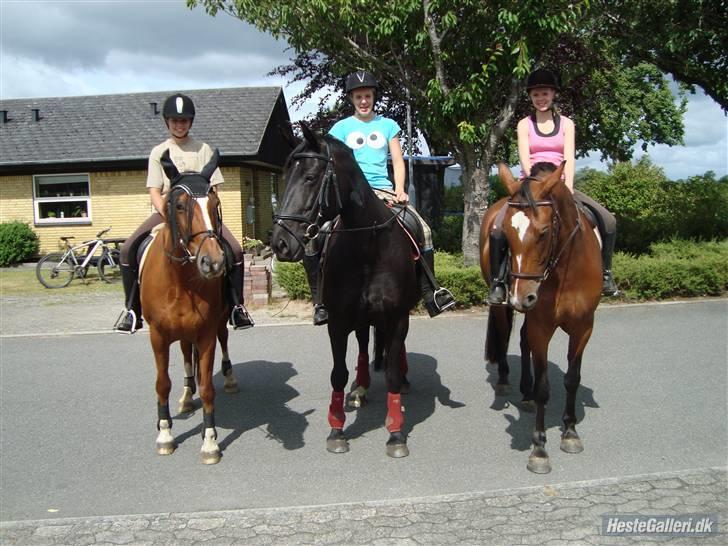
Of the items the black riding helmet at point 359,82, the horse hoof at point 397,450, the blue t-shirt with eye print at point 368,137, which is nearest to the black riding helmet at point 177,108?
the blue t-shirt with eye print at point 368,137

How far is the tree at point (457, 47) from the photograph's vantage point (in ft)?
34.1

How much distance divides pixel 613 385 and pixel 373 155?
12.4 ft

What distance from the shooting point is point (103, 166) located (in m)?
19.7

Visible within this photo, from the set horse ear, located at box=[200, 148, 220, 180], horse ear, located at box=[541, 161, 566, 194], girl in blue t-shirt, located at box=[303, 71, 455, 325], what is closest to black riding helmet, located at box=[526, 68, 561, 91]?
girl in blue t-shirt, located at box=[303, 71, 455, 325]

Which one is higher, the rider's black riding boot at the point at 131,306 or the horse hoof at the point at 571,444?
the rider's black riding boot at the point at 131,306

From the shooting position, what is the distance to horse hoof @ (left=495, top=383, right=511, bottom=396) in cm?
605

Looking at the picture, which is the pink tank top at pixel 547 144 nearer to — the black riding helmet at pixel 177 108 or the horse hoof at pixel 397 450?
the horse hoof at pixel 397 450

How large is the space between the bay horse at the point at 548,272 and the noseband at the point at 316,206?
4.07 feet

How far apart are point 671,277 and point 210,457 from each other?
9390 mm

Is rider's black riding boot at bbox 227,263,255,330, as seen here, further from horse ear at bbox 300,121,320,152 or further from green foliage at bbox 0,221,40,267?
green foliage at bbox 0,221,40,267

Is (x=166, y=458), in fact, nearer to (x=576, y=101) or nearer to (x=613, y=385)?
(x=613, y=385)

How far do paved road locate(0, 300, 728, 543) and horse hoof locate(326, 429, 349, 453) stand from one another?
11 centimetres

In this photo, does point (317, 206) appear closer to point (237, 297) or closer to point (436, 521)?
point (237, 297)

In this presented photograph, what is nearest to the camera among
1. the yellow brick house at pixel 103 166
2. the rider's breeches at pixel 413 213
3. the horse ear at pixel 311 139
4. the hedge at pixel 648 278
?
the horse ear at pixel 311 139
